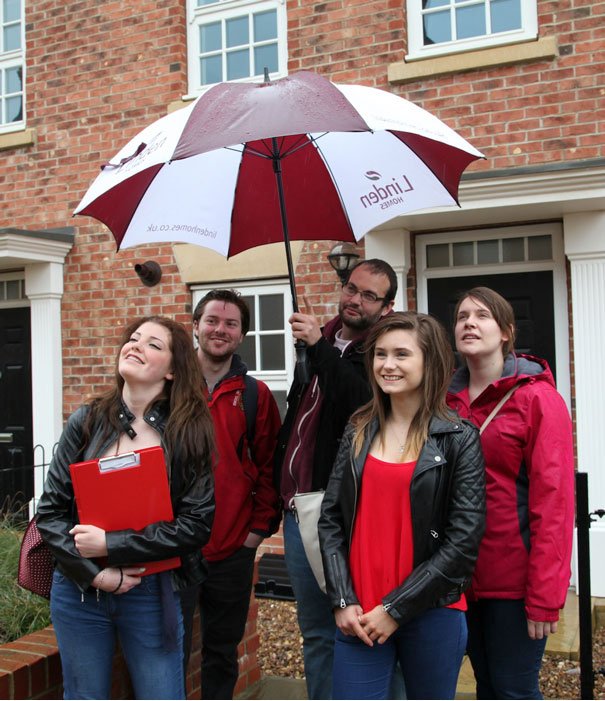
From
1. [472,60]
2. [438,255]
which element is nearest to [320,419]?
[438,255]

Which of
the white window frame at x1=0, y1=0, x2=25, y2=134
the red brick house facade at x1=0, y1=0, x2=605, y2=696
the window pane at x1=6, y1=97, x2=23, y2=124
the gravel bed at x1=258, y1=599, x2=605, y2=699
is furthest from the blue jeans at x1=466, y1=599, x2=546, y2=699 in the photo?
the window pane at x1=6, y1=97, x2=23, y2=124

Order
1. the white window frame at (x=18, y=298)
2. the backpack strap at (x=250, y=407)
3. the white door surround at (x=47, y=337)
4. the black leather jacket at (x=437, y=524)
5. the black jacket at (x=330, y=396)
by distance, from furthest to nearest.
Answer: the white window frame at (x=18, y=298) < the white door surround at (x=47, y=337) < the backpack strap at (x=250, y=407) < the black jacket at (x=330, y=396) < the black leather jacket at (x=437, y=524)

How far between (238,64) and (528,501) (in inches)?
211

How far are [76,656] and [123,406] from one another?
0.84 meters

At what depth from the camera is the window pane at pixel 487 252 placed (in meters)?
5.77

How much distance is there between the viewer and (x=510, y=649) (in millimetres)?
2494

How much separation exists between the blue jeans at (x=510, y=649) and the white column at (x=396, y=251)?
11.5 feet

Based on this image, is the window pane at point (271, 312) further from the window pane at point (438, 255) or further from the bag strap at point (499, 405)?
the bag strap at point (499, 405)

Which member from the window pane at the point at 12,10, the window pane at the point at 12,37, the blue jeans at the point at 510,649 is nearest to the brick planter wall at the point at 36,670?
the blue jeans at the point at 510,649

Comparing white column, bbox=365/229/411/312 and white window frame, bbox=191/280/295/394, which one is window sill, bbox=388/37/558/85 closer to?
white column, bbox=365/229/411/312

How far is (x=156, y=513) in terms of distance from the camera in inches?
98.5

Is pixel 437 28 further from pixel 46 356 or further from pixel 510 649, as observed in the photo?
pixel 510 649

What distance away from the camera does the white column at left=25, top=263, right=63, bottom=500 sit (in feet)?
22.9

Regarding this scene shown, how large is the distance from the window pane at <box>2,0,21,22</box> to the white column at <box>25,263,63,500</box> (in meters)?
2.70
